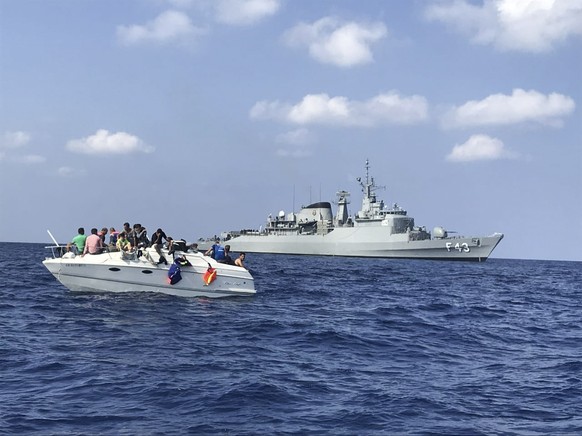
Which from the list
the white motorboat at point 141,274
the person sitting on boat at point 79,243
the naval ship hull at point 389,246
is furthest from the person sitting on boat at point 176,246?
the naval ship hull at point 389,246

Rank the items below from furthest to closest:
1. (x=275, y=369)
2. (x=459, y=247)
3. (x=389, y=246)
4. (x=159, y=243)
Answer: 1. (x=389, y=246)
2. (x=459, y=247)
3. (x=159, y=243)
4. (x=275, y=369)

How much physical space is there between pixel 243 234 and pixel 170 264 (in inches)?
2883

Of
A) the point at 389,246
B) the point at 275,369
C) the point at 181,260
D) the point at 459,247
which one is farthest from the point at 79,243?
the point at 459,247

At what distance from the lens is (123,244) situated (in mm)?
18672

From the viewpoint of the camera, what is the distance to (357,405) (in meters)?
7.95

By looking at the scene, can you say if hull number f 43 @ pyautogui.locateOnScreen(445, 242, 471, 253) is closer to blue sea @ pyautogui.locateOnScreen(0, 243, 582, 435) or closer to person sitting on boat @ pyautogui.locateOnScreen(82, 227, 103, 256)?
blue sea @ pyautogui.locateOnScreen(0, 243, 582, 435)

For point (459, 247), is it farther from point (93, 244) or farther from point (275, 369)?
point (275, 369)

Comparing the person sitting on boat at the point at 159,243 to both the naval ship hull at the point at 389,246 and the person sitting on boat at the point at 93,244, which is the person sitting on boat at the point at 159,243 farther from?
the naval ship hull at the point at 389,246

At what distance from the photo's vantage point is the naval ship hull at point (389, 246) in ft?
224

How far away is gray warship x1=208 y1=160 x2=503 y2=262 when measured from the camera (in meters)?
68.9

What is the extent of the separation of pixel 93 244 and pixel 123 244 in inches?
44.2

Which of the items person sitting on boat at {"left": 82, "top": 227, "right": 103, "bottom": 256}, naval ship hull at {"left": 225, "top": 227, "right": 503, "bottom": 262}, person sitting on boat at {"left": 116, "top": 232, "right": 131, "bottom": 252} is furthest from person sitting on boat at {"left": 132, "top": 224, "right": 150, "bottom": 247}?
naval ship hull at {"left": 225, "top": 227, "right": 503, "bottom": 262}

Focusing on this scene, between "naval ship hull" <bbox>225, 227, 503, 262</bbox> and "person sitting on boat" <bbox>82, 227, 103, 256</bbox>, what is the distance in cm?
5353

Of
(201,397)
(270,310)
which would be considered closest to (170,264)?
(270,310)
